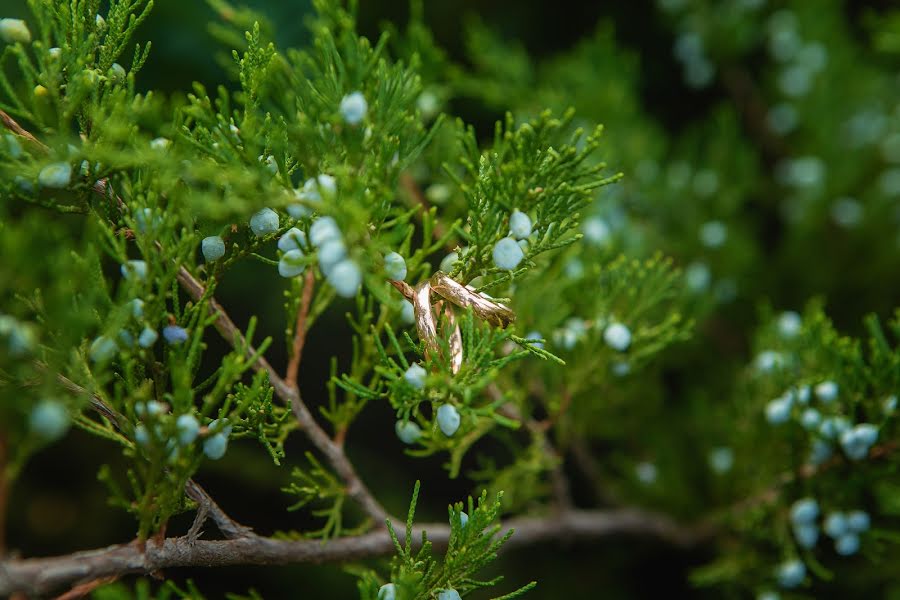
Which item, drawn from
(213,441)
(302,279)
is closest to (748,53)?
(302,279)

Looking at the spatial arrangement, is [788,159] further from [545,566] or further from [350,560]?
[350,560]

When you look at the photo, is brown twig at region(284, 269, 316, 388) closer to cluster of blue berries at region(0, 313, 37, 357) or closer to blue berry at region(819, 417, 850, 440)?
cluster of blue berries at region(0, 313, 37, 357)

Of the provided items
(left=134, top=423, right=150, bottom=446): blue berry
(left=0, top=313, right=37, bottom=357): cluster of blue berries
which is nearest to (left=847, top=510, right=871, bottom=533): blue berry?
(left=134, top=423, right=150, bottom=446): blue berry

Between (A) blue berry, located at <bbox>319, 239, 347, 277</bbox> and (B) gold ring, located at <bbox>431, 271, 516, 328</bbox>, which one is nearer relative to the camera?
(A) blue berry, located at <bbox>319, 239, 347, 277</bbox>

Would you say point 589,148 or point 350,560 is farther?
point 350,560

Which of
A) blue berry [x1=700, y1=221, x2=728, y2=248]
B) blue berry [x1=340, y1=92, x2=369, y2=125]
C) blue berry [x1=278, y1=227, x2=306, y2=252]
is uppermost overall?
blue berry [x1=700, y1=221, x2=728, y2=248]

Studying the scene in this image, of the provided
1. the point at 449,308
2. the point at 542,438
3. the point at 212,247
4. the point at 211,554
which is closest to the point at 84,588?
the point at 211,554
